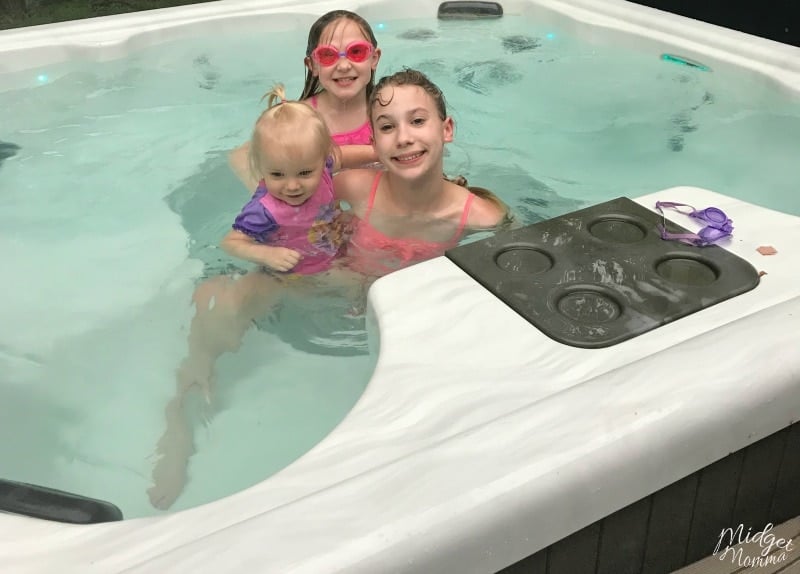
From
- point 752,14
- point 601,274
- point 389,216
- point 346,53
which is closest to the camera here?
point 601,274

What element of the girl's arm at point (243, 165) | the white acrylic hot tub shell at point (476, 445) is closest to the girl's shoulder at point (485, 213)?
the white acrylic hot tub shell at point (476, 445)

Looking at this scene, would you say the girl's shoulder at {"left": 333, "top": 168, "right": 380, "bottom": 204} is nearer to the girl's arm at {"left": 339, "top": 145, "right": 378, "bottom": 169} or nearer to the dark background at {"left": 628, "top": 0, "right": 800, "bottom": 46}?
the girl's arm at {"left": 339, "top": 145, "right": 378, "bottom": 169}

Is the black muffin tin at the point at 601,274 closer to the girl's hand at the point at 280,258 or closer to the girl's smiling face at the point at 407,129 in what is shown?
the girl's smiling face at the point at 407,129

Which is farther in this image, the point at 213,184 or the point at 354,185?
the point at 213,184

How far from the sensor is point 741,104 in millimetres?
2908

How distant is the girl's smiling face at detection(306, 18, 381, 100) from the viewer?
7.37ft

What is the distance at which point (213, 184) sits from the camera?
2686 millimetres

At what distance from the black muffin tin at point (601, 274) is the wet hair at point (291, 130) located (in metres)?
0.54

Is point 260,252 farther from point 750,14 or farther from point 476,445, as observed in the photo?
point 750,14

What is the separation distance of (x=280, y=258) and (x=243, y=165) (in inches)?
36.8

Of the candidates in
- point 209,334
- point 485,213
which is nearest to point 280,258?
point 209,334

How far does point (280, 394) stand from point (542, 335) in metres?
0.70

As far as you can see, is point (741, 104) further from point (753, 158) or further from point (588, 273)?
point (588, 273)

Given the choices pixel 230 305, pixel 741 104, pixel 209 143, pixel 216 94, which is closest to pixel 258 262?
pixel 230 305
